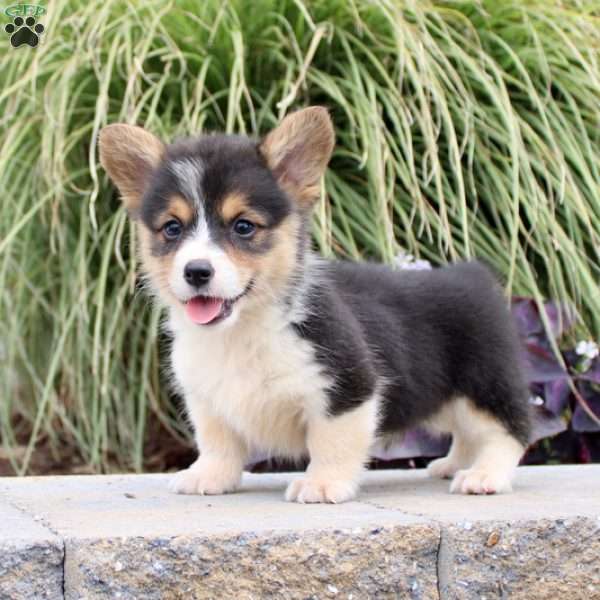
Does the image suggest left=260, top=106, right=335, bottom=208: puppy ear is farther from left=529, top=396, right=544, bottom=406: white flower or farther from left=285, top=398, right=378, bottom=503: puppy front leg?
left=529, top=396, right=544, bottom=406: white flower

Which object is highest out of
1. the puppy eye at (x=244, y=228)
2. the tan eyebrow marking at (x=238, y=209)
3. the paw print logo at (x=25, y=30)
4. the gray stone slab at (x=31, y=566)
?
the paw print logo at (x=25, y=30)

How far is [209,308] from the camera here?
2572 mm

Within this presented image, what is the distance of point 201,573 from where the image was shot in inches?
84.9

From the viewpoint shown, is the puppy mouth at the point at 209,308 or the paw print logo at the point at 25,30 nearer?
the puppy mouth at the point at 209,308

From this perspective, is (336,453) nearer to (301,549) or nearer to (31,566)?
(301,549)

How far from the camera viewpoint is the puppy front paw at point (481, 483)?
2.81 metres

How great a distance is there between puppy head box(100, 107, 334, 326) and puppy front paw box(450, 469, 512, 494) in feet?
2.25

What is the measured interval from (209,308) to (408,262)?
1.45 metres

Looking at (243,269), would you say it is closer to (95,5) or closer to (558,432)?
(558,432)

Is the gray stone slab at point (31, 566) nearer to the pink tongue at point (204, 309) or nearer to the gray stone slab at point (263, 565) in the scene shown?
the gray stone slab at point (263, 565)

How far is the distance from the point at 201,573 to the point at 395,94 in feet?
7.86

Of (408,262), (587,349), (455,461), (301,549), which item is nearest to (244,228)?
(301,549)

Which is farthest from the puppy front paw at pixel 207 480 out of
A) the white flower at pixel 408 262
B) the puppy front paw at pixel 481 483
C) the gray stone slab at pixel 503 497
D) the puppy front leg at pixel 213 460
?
the white flower at pixel 408 262

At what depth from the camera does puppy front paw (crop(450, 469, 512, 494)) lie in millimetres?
2807
